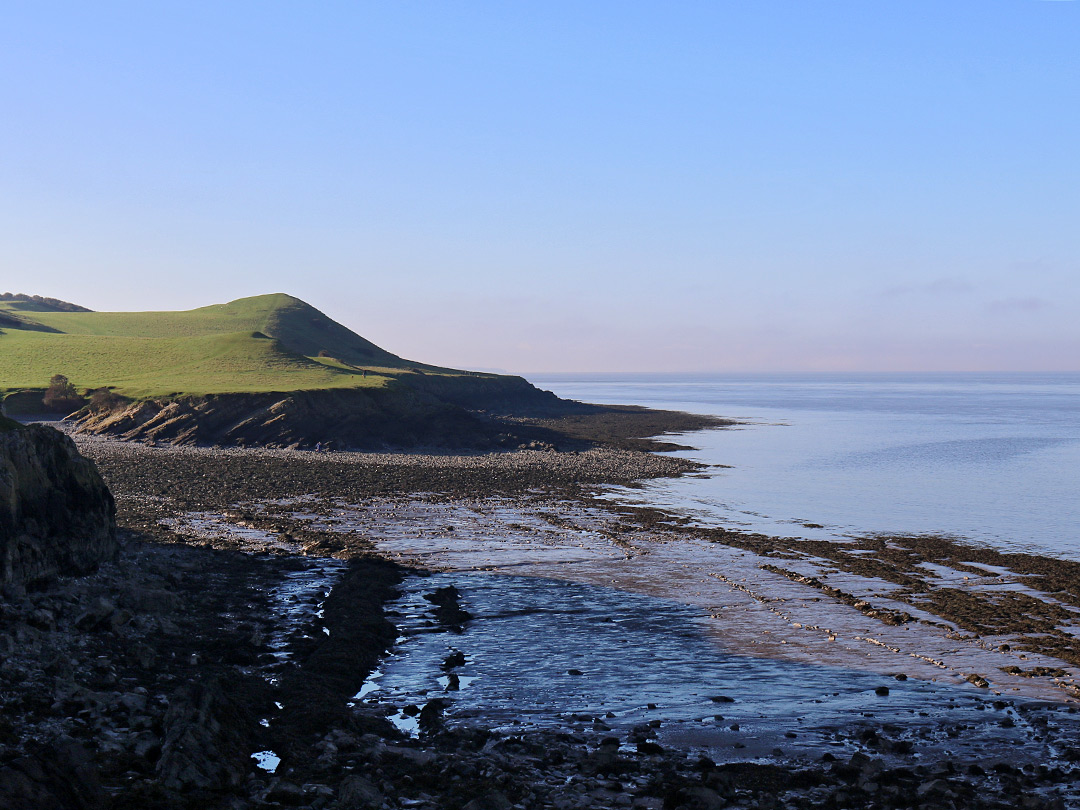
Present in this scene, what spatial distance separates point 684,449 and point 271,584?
60155mm

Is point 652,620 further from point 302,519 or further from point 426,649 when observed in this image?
point 302,519

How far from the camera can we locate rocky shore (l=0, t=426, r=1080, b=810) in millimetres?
13312

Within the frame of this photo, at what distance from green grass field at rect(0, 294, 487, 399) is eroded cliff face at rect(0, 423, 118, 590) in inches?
2414

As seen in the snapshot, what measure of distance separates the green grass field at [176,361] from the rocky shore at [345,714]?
6151cm

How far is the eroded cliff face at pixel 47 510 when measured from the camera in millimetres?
21641

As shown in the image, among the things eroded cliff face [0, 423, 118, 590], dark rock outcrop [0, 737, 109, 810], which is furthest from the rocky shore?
eroded cliff face [0, 423, 118, 590]

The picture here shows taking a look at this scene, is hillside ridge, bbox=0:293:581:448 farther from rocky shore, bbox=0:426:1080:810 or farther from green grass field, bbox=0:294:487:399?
rocky shore, bbox=0:426:1080:810

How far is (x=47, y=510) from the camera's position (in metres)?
24.0

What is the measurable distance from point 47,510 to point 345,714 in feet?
42.2

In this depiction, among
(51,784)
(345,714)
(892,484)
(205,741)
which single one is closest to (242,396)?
(892,484)

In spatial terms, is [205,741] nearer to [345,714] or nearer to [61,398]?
[345,714]

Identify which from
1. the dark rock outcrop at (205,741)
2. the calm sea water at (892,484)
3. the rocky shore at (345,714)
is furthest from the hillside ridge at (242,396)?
the dark rock outcrop at (205,741)

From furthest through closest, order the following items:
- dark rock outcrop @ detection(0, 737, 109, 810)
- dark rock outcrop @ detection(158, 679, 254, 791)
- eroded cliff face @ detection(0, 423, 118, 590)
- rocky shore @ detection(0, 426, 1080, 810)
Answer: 1. eroded cliff face @ detection(0, 423, 118, 590)
2. rocky shore @ detection(0, 426, 1080, 810)
3. dark rock outcrop @ detection(158, 679, 254, 791)
4. dark rock outcrop @ detection(0, 737, 109, 810)

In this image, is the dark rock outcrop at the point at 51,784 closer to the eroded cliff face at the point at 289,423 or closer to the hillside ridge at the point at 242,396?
the eroded cliff face at the point at 289,423
